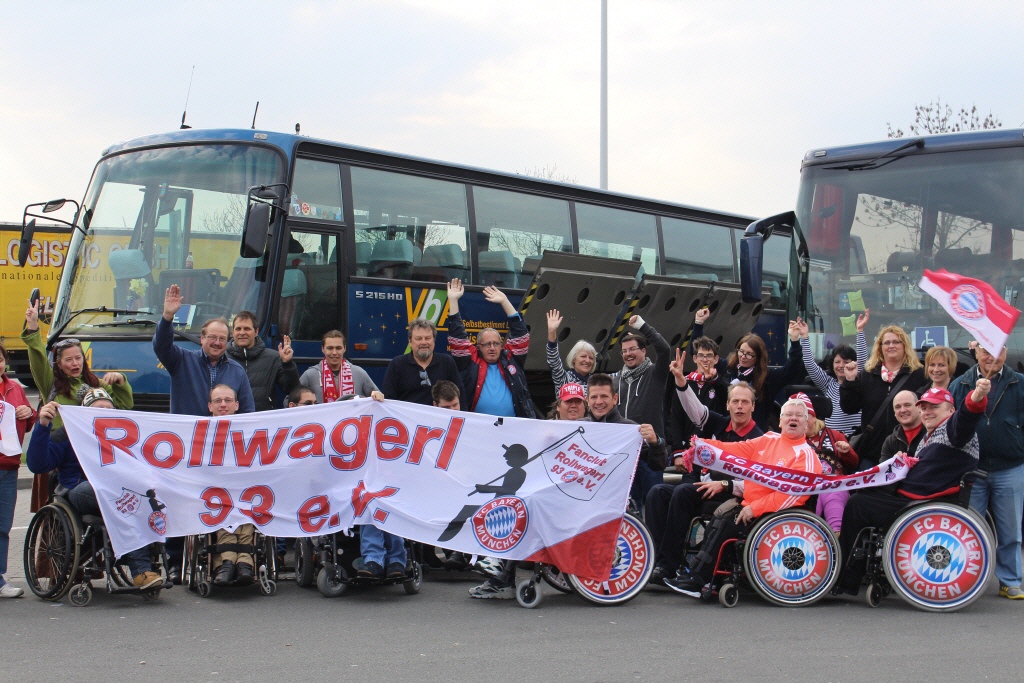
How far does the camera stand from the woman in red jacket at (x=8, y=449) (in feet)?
26.3

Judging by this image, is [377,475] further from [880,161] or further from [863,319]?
[880,161]

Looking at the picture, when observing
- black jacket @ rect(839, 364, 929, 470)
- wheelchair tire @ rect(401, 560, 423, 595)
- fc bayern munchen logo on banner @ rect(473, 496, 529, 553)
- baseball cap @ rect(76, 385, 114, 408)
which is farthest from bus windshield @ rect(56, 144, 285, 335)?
black jacket @ rect(839, 364, 929, 470)

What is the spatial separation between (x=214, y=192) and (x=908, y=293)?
664 centimetres

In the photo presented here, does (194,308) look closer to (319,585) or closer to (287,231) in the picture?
(287,231)

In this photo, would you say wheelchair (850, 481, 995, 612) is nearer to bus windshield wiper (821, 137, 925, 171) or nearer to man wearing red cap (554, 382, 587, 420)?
man wearing red cap (554, 382, 587, 420)

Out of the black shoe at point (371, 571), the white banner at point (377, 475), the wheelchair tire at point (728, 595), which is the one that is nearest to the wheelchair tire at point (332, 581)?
the black shoe at point (371, 571)

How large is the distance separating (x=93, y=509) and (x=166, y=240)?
3888 millimetres

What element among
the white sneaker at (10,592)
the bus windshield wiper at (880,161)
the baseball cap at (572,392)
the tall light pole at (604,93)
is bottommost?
the white sneaker at (10,592)

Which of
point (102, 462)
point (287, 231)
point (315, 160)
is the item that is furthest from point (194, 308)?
point (102, 462)

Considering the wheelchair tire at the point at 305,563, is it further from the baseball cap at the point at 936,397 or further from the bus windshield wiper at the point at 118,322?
the baseball cap at the point at 936,397

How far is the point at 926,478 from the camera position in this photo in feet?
26.2

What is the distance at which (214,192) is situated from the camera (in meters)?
11.3

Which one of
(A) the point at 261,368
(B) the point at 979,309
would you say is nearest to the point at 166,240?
(A) the point at 261,368

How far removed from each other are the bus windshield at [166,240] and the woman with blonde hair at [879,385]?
544 cm
